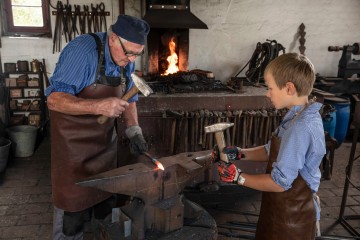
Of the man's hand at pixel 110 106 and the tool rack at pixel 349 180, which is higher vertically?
the man's hand at pixel 110 106

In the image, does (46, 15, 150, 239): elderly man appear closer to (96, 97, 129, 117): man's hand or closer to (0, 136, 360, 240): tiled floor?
(96, 97, 129, 117): man's hand

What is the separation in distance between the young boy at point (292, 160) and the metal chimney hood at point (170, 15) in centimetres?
311

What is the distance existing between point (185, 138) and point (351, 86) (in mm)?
4081

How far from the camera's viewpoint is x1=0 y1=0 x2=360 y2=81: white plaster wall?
568 cm

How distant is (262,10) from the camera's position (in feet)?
19.7

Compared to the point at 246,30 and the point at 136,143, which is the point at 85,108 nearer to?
the point at 136,143

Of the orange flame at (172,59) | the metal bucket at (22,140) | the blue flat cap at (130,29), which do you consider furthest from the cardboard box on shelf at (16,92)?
the blue flat cap at (130,29)

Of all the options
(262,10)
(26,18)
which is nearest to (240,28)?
(262,10)

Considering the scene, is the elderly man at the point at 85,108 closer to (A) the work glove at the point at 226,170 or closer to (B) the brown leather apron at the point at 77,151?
(B) the brown leather apron at the point at 77,151

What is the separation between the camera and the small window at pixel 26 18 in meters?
5.44

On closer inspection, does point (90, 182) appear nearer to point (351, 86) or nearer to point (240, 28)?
point (240, 28)

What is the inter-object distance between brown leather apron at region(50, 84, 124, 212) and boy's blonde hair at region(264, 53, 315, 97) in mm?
1123

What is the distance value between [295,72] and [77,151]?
1491 mm

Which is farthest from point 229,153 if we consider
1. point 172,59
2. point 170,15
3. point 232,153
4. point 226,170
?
point 172,59
